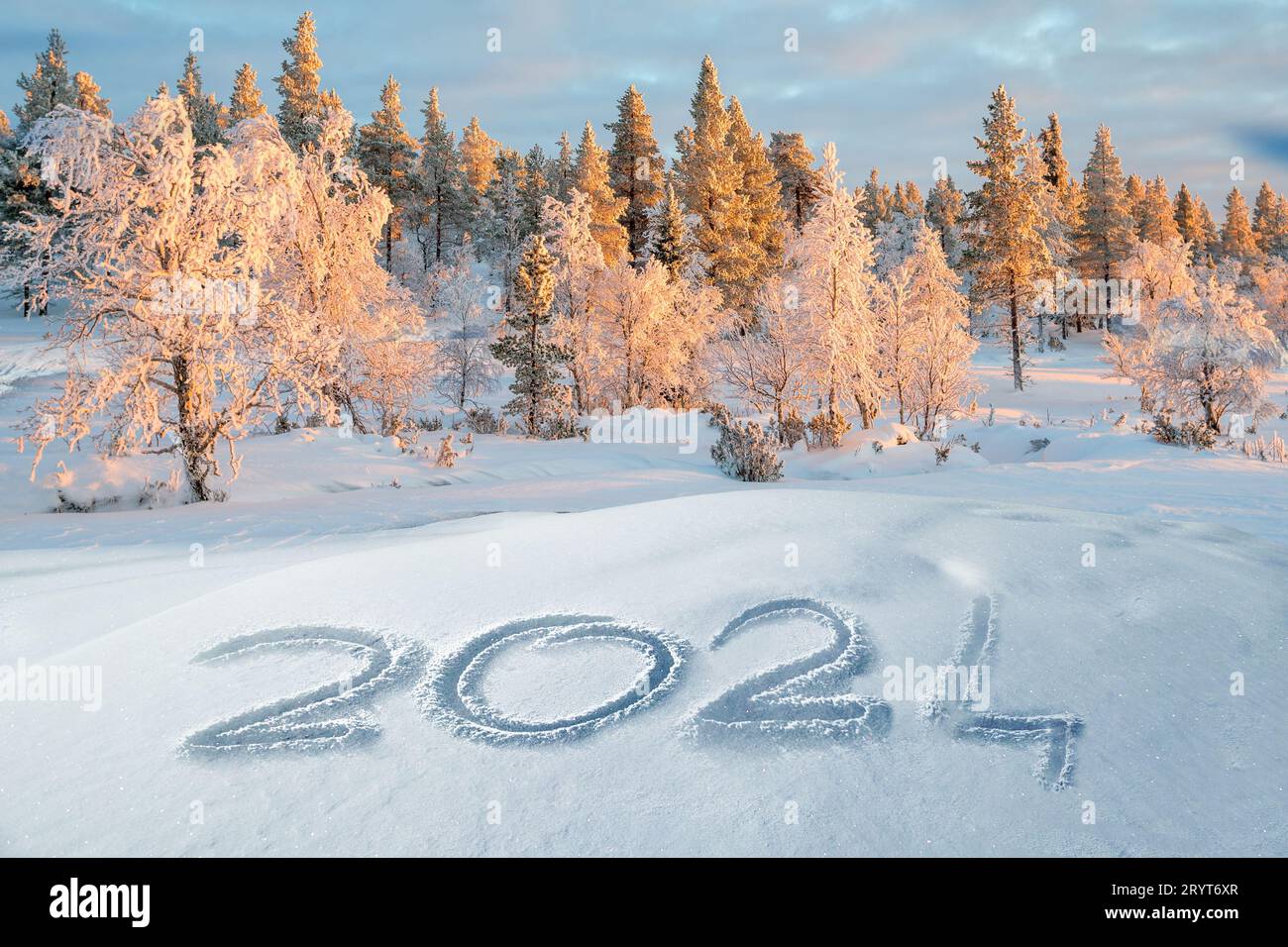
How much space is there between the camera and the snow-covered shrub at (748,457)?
478 inches

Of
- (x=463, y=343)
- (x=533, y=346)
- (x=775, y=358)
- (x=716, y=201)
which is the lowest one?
(x=775, y=358)

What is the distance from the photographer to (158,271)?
9.23m

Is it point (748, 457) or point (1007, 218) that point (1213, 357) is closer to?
point (748, 457)

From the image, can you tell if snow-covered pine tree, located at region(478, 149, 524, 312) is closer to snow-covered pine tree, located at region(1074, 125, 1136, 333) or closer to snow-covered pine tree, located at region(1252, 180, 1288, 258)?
snow-covered pine tree, located at region(1074, 125, 1136, 333)

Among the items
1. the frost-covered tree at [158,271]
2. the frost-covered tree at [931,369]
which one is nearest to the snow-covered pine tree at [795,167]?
the frost-covered tree at [931,369]

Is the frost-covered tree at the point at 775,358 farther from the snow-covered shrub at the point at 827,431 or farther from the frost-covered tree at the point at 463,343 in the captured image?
the frost-covered tree at the point at 463,343

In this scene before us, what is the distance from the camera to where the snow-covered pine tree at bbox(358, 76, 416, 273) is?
154 feet

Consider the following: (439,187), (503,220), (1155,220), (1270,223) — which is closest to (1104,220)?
(1155,220)

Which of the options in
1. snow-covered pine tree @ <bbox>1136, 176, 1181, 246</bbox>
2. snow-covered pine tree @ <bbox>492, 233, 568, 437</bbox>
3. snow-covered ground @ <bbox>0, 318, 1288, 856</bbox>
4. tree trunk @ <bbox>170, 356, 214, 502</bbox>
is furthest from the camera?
snow-covered pine tree @ <bbox>1136, 176, 1181, 246</bbox>

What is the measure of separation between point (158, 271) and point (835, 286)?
42.7ft

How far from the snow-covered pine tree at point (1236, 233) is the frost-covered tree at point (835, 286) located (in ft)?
229

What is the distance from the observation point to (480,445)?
53.5 feet

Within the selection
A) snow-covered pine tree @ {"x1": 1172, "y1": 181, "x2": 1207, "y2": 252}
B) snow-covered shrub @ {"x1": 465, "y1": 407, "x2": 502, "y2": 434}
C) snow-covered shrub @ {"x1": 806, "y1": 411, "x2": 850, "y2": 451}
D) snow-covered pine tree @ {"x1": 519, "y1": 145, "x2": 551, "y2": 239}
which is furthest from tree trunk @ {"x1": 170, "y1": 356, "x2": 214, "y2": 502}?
snow-covered pine tree @ {"x1": 1172, "y1": 181, "x2": 1207, "y2": 252}

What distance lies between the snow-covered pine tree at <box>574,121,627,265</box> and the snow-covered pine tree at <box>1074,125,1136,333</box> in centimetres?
3440
